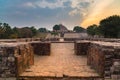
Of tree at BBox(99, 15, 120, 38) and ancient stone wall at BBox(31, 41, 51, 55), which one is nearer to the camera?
ancient stone wall at BBox(31, 41, 51, 55)

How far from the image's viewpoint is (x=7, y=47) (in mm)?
8086

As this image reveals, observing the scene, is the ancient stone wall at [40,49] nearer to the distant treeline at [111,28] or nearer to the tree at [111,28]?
the distant treeline at [111,28]

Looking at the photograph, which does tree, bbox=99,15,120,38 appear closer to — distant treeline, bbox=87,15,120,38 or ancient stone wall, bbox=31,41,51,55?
distant treeline, bbox=87,15,120,38

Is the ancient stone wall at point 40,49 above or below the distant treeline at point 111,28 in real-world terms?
below

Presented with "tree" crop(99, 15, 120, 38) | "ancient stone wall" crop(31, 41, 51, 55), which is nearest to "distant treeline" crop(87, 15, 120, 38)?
"tree" crop(99, 15, 120, 38)

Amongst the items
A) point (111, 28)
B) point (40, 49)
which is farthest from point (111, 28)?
point (40, 49)

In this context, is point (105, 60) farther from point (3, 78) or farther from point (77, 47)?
point (77, 47)

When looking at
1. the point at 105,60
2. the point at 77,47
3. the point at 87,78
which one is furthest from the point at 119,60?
the point at 77,47

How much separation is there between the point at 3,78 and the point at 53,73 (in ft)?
4.78

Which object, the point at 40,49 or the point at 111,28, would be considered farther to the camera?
the point at 111,28

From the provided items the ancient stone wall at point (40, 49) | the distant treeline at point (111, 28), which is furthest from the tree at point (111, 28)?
the ancient stone wall at point (40, 49)

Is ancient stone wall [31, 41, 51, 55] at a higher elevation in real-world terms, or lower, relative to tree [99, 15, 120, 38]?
lower

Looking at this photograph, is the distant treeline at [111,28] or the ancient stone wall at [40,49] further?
the distant treeline at [111,28]

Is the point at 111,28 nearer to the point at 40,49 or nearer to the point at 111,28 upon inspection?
the point at 111,28
